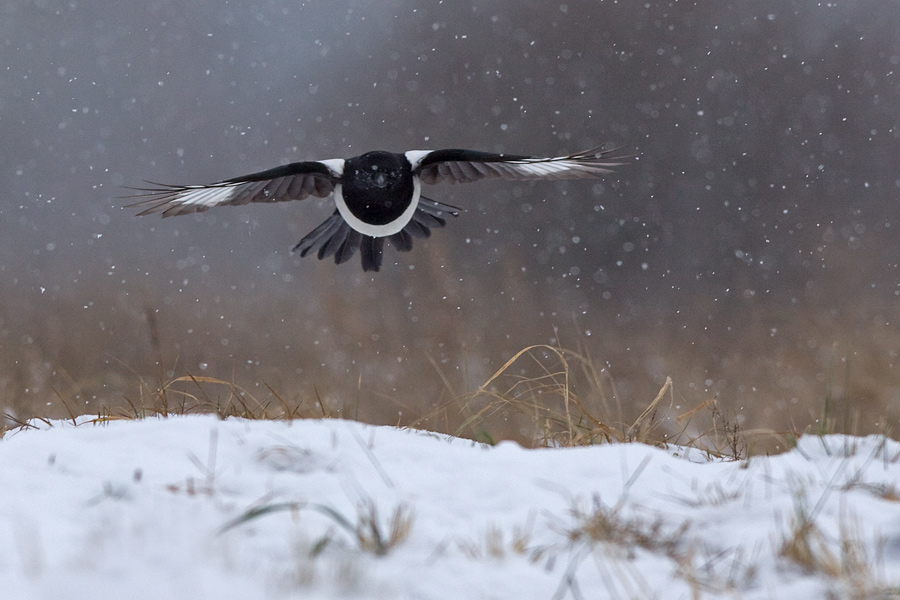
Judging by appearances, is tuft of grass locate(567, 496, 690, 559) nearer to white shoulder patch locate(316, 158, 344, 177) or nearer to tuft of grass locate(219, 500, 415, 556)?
tuft of grass locate(219, 500, 415, 556)

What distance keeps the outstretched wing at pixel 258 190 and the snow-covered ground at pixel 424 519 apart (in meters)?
1.90

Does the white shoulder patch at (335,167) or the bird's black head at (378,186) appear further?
the white shoulder patch at (335,167)

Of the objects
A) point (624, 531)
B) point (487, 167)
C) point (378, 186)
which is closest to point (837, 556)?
point (624, 531)

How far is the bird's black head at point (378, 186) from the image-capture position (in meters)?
3.45

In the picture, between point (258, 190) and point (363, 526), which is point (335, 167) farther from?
point (363, 526)

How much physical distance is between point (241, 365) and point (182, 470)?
3849 millimetres

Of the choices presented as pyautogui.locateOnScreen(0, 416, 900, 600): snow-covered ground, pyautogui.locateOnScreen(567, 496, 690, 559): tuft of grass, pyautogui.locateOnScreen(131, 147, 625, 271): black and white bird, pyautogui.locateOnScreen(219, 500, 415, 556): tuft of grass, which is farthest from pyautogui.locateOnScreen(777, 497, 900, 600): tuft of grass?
pyautogui.locateOnScreen(131, 147, 625, 271): black and white bird

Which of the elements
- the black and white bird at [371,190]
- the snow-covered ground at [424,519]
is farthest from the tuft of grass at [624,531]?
the black and white bird at [371,190]

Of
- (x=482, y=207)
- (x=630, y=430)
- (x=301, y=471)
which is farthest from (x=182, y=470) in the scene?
(x=482, y=207)

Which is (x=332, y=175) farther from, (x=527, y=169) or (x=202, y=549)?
(x=202, y=549)

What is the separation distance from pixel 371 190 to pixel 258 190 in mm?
669

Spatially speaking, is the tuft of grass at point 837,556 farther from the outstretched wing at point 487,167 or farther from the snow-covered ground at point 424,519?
the outstretched wing at point 487,167

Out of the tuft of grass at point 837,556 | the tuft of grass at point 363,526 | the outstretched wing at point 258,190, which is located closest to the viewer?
the tuft of grass at point 837,556

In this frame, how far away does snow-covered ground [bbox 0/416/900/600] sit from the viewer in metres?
1.03
